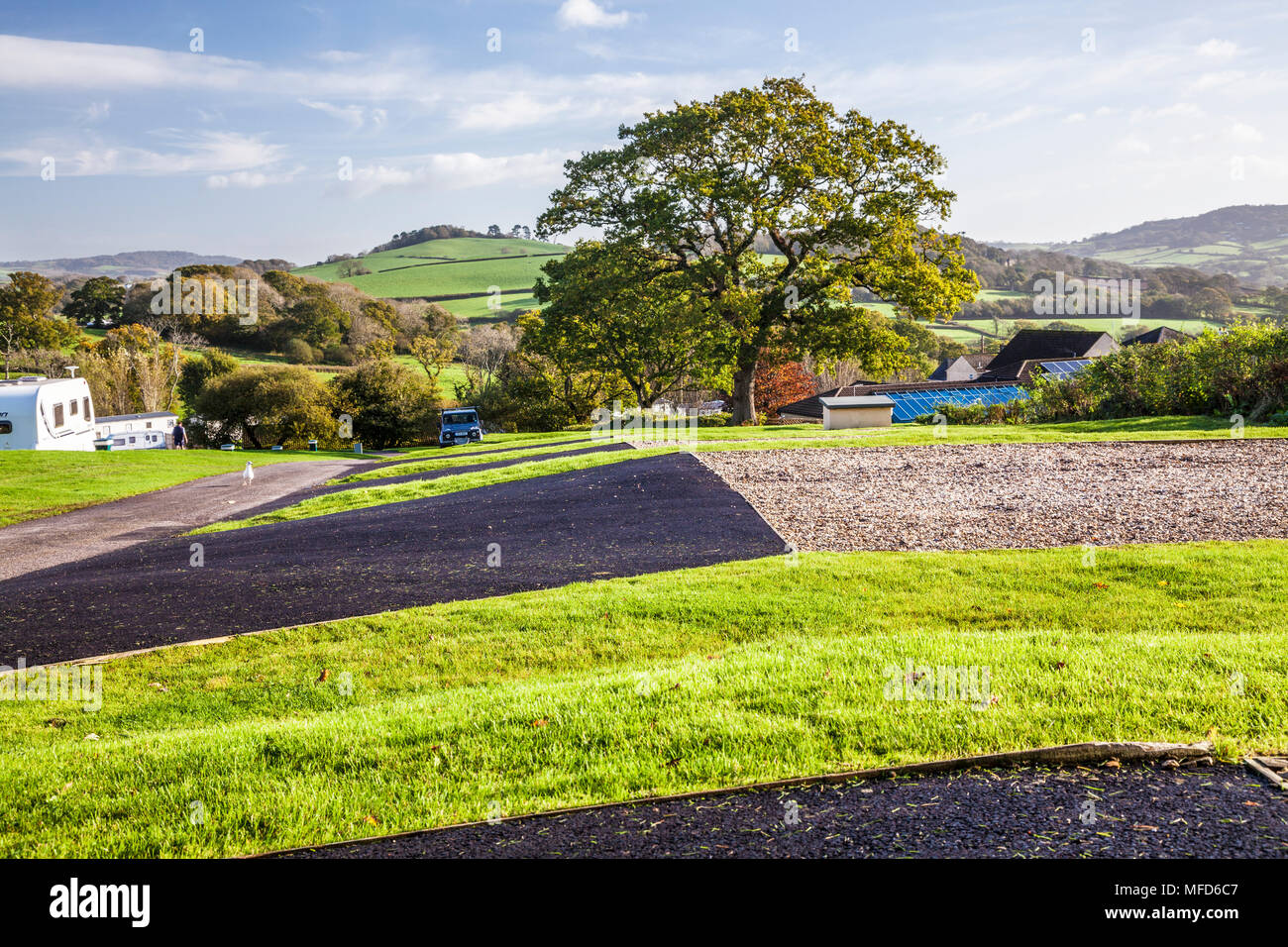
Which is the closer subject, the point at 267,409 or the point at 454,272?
the point at 267,409

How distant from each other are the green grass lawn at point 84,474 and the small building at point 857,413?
20.3m

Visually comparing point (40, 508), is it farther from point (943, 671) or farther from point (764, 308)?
point (764, 308)

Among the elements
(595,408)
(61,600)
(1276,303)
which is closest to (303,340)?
(595,408)

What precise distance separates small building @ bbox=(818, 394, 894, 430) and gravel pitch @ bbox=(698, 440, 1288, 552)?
1092cm

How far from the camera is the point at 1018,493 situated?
11.6 meters

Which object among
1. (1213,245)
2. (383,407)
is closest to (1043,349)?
(383,407)

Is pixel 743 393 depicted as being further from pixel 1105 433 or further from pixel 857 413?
pixel 1105 433

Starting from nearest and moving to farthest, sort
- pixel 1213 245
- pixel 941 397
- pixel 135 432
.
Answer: pixel 135 432
pixel 941 397
pixel 1213 245

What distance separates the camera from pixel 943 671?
5230mm

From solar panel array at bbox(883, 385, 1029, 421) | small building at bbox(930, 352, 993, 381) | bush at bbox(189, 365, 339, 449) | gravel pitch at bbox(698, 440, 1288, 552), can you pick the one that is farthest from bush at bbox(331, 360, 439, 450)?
small building at bbox(930, 352, 993, 381)

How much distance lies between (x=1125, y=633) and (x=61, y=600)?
10.5 m

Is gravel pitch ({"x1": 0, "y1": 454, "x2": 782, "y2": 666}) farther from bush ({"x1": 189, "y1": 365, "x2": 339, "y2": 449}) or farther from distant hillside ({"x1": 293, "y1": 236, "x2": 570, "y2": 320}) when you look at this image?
distant hillside ({"x1": 293, "y1": 236, "x2": 570, "y2": 320})

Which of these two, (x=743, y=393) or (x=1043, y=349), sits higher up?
(x=1043, y=349)

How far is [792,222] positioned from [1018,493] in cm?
2272
